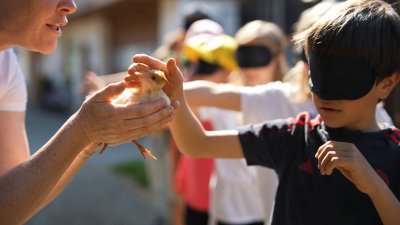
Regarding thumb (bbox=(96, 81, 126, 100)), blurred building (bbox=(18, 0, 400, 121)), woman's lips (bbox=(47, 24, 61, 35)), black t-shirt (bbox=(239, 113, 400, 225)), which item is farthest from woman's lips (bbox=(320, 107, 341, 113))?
blurred building (bbox=(18, 0, 400, 121))

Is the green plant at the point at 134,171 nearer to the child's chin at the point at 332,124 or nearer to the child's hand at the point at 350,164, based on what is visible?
the child's chin at the point at 332,124

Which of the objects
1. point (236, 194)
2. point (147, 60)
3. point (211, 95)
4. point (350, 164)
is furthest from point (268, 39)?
point (350, 164)

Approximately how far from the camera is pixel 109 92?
5.36ft

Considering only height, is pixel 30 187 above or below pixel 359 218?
above

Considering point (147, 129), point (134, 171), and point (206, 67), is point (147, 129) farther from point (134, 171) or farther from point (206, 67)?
point (134, 171)

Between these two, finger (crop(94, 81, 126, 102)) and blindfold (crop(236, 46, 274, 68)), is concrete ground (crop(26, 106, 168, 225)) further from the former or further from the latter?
finger (crop(94, 81, 126, 102))

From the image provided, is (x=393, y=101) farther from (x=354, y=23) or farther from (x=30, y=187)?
(x=30, y=187)

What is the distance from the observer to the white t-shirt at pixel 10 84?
2.03 m

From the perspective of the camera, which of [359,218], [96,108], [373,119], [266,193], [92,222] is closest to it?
[96,108]

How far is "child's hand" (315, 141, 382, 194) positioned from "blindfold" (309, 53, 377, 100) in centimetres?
22

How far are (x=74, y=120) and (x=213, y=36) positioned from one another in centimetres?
271

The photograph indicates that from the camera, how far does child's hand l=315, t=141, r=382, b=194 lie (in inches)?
61.6

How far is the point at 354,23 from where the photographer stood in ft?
5.74

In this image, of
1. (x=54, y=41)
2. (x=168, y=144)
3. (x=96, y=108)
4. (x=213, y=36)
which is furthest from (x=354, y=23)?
(x=168, y=144)
